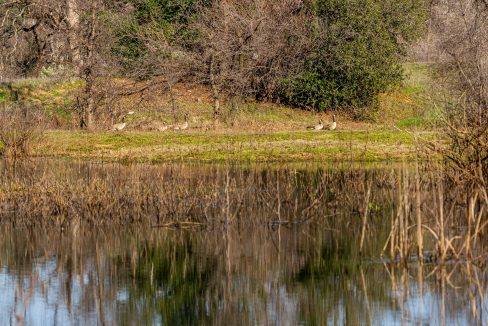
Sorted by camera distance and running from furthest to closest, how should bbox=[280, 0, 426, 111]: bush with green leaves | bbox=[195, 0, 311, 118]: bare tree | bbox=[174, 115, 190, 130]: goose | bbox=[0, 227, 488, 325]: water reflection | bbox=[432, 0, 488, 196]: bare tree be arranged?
bbox=[280, 0, 426, 111]: bush with green leaves, bbox=[195, 0, 311, 118]: bare tree, bbox=[174, 115, 190, 130]: goose, bbox=[432, 0, 488, 196]: bare tree, bbox=[0, 227, 488, 325]: water reflection

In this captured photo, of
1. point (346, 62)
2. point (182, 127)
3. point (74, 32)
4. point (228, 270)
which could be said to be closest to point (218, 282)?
point (228, 270)

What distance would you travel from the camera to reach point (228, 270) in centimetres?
1598

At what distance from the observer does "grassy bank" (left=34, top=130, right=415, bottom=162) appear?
113ft

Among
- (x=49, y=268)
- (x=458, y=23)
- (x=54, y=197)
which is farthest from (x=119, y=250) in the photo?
(x=458, y=23)

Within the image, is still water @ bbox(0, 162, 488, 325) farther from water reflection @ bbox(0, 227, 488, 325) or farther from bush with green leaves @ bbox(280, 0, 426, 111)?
bush with green leaves @ bbox(280, 0, 426, 111)

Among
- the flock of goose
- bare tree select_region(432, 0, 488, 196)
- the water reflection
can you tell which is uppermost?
bare tree select_region(432, 0, 488, 196)

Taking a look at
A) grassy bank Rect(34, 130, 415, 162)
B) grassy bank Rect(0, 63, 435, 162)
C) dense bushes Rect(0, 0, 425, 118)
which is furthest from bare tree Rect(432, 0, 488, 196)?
grassy bank Rect(34, 130, 415, 162)

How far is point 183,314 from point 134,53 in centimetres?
3334

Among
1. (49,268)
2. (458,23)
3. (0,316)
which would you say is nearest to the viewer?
(0,316)

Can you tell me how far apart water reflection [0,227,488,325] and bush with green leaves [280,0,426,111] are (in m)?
25.5

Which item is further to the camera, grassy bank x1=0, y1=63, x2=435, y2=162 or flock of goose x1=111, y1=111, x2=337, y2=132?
flock of goose x1=111, y1=111, x2=337, y2=132

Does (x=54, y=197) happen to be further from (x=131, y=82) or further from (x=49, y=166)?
(x=131, y=82)

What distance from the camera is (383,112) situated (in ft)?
147

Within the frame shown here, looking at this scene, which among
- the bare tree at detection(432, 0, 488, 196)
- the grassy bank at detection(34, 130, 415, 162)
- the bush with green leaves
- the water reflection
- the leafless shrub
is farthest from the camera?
the bush with green leaves
